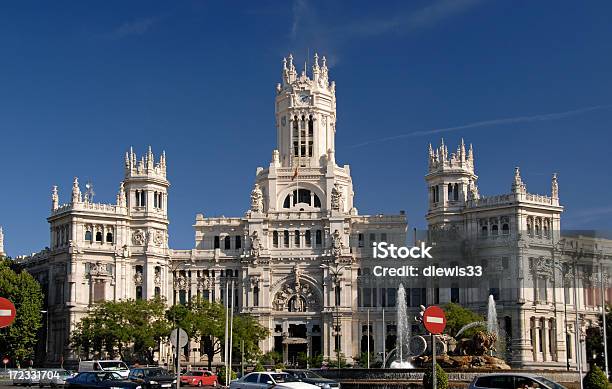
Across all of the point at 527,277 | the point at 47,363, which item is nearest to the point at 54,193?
the point at 47,363

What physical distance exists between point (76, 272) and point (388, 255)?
43.1 meters

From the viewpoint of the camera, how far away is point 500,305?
131 m

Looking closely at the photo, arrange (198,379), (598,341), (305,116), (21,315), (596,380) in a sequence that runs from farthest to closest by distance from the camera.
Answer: (305,116), (21,315), (598,341), (198,379), (596,380)

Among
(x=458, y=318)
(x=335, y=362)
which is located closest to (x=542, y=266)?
(x=458, y=318)

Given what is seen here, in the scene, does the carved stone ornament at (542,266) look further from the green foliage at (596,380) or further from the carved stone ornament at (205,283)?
the green foliage at (596,380)

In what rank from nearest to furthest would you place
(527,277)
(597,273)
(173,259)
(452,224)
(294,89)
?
(597,273), (527,277), (452,224), (173,259), (294,89)

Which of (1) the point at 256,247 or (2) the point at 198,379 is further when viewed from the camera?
(1) the point at 256,247

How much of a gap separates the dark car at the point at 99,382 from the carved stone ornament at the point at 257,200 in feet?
285

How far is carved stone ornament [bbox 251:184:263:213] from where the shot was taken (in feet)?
485

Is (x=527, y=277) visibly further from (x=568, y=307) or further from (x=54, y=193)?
(x=54, y=193)

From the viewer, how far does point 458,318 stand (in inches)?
4754

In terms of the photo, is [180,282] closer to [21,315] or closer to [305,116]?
[21,315]

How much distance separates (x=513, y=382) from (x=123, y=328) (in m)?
86.1

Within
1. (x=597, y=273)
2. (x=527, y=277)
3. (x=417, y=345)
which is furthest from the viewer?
(x=527, y=277)
